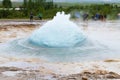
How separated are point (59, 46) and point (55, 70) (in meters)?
4.81

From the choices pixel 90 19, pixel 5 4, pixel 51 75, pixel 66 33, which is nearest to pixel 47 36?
pixel 66 33

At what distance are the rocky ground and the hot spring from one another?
1043 mm

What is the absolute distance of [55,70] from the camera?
1334 centimetres

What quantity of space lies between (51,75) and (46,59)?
328 centimetres

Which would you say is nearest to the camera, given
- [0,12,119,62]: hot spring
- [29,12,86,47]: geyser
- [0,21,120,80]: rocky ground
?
[0,21,120,80]: rocky ground

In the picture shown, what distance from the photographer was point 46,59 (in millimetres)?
15625

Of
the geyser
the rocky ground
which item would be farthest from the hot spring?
the rocky ground

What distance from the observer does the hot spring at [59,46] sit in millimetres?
16266

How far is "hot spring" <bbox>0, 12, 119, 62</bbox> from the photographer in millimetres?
16266

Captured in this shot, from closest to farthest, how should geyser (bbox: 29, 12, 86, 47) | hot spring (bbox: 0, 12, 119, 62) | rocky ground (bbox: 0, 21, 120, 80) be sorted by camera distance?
rocky ground (bbox: 0, 21, 120, 80), hot spring (bbox: 0, 12, 119, 62), geyser (bbox: 29, 12, 86, 47)

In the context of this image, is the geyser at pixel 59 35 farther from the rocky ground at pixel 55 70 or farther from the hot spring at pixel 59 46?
the rocky ground at pixel 55 70

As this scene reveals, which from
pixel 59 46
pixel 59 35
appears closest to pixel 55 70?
pixel 59 46

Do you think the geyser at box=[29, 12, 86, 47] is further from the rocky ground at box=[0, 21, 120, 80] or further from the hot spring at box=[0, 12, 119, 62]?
the rocky ground at box=[0, 21, 120, 80]

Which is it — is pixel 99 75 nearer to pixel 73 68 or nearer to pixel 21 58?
pixel 73 68
